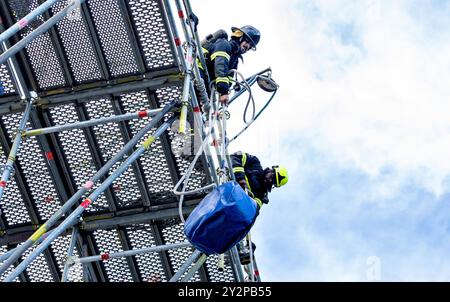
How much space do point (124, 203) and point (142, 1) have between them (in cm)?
292

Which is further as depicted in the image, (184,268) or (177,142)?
(184,268)

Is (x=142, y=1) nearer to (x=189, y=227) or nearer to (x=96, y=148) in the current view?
(x=96, y=148)

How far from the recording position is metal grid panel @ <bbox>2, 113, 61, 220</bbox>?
43.1ft

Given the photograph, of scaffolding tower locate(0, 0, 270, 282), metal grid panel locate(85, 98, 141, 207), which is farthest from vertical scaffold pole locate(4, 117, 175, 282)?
metal grid panel locate(85, 98, 141, 207)

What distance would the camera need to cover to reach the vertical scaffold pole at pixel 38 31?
11055 millimetres

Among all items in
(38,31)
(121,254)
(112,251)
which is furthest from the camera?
(112,251)

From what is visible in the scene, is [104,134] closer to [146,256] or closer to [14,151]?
[14,151]

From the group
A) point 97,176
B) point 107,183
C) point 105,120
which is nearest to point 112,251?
point 97,176

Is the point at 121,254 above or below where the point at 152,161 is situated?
below

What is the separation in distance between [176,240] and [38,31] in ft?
12.7

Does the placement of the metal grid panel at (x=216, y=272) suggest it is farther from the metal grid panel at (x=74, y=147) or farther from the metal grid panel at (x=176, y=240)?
the metal grid panel at (x=74, y=147)

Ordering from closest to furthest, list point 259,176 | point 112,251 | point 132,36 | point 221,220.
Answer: point 221,220, point 132,36, point 112,251, point 259,176

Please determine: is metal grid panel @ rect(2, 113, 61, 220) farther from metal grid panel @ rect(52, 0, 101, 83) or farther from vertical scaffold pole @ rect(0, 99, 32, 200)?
metal grid panel @ rect(52, 0, 101, 83)

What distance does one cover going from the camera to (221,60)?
13617 millimetres
